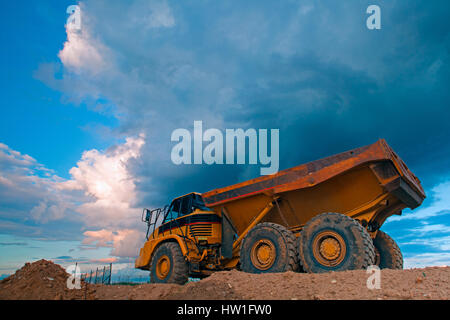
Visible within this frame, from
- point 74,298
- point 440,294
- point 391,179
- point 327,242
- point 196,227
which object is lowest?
point 74,298

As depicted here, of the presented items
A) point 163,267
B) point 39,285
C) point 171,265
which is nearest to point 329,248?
point 171,265

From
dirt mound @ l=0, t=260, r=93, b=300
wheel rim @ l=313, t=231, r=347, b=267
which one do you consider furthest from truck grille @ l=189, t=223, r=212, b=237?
wheel rim @ l=313, t=231, r=347, b=267

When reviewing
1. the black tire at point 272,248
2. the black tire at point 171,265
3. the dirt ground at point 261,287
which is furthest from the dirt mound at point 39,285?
the black tire at point 272,248

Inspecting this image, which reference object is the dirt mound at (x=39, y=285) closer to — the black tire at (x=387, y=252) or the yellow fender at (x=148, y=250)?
the yellow fender at (x=148, y=250)

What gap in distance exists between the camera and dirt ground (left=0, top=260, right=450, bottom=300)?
15.0 ft

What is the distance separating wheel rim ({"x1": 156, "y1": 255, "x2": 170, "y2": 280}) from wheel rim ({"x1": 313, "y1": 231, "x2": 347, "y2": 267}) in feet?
16.7

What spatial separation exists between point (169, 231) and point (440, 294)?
8.28m

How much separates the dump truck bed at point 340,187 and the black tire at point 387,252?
0.91 m

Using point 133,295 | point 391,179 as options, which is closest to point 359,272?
point 391,179

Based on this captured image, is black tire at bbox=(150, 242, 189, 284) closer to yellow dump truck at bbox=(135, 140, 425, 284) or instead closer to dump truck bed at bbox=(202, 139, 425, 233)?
yellow dump truck at bbox=(135, 140, 425, 284)

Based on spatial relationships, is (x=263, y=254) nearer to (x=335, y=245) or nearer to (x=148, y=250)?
(x=335, y=245)
